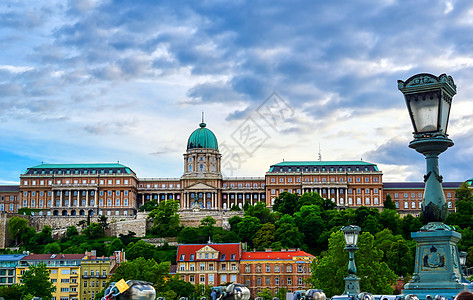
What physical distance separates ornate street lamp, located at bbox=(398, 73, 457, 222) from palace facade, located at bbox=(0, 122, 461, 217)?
14602 cm

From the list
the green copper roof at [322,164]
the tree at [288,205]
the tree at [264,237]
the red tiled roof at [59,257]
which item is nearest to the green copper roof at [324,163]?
the green copper roof at [322,164]

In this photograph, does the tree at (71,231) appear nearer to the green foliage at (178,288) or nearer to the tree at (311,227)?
the tree at (311,227)

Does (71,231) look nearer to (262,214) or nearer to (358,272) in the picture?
(262,214)

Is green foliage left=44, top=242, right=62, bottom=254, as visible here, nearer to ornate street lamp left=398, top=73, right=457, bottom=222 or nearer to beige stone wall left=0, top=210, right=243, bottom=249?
beige stone wall left=0, top=210, right=243, bottom=249

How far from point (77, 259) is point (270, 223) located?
3884 centimetres

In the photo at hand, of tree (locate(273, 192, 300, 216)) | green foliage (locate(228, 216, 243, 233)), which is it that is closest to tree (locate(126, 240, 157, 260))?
green foliage (locate(228, 216, 243, 233))

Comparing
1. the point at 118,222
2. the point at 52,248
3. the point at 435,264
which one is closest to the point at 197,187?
the point at 118,222

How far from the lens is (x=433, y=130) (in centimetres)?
1638

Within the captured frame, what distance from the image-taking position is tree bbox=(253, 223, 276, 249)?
4747 inches

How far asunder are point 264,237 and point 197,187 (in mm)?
47885

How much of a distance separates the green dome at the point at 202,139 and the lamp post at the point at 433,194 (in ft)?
519

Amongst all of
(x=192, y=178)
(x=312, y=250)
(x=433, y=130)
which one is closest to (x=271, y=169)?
(x=192, y=178)

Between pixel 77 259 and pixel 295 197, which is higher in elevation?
pixel 295 197

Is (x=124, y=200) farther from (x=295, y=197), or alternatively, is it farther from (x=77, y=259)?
(x=77, y=259)
